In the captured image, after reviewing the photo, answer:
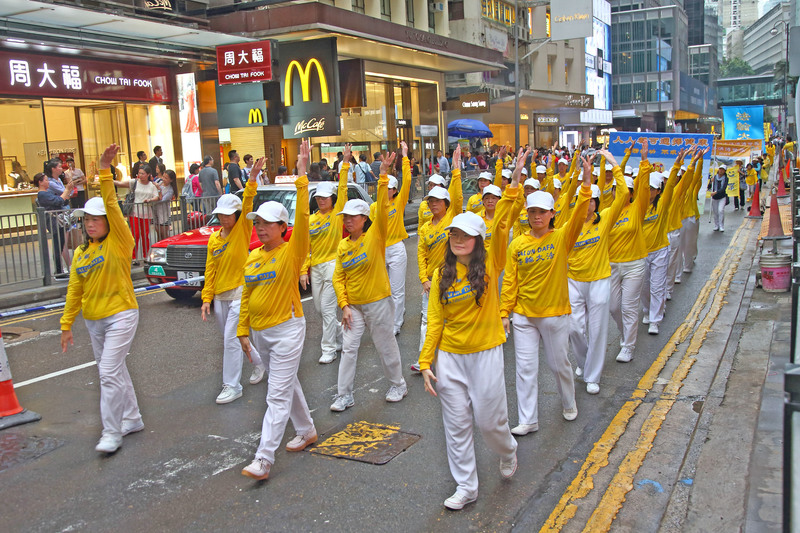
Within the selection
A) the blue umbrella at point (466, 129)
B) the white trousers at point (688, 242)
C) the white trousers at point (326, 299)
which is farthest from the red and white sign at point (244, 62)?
the blue umbrella at point (466, 129)

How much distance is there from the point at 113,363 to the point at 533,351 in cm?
326

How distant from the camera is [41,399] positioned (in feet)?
23.3

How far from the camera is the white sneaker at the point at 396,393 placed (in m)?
6.72

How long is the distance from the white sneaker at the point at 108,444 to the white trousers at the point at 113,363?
0.03 m

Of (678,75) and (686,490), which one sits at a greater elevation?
(678,75)

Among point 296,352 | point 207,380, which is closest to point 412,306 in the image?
point 207,380

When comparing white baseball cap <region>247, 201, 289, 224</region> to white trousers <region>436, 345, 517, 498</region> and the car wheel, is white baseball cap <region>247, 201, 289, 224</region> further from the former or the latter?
the car wheel

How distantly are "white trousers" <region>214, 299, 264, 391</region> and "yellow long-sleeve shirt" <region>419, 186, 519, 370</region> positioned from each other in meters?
2.66

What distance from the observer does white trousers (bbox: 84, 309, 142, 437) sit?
19.0 feet

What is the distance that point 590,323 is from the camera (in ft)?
22.6

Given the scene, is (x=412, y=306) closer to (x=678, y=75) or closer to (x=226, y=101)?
(x=226, y=101)

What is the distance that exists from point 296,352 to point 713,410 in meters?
3.59

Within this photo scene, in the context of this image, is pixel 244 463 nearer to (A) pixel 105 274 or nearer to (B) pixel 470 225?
(A) pixel 105 274

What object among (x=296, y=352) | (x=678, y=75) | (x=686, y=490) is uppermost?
(x=678, y=75)
